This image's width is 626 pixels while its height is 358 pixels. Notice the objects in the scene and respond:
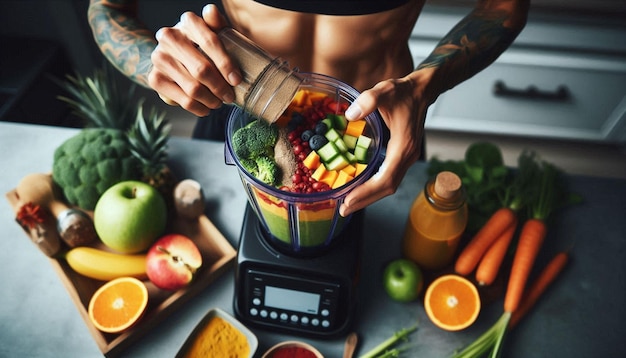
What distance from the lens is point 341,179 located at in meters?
0.73

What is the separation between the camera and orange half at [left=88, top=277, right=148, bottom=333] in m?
0.91

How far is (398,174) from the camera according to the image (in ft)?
2.51

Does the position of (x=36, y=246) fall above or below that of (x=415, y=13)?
below

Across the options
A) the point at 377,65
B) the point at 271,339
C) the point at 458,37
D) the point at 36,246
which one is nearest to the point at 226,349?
the point at 271,339

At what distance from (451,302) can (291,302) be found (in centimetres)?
32

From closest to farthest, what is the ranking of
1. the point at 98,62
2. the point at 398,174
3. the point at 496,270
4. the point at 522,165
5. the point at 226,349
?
1. the point at 398,174
2. the point at 226,349
3. the point at 496,270
4. the point at 522,165
5. the point at 98,62

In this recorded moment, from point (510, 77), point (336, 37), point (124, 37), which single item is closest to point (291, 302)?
point (336, 37)

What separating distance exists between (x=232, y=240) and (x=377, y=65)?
20.4 inches

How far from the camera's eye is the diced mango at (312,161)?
72cm

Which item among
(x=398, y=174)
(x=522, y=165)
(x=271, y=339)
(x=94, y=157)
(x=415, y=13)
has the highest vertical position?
(x=415, y=13)

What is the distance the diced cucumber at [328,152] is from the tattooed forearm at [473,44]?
36cm

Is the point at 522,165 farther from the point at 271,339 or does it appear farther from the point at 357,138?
the point at 271,339

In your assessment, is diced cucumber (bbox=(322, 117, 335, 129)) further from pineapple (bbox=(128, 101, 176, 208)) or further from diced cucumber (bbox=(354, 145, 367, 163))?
pineapple (bbox=(128, 101, 176, 208))

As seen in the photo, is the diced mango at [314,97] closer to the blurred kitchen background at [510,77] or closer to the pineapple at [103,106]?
the pineapple at [103,106]
